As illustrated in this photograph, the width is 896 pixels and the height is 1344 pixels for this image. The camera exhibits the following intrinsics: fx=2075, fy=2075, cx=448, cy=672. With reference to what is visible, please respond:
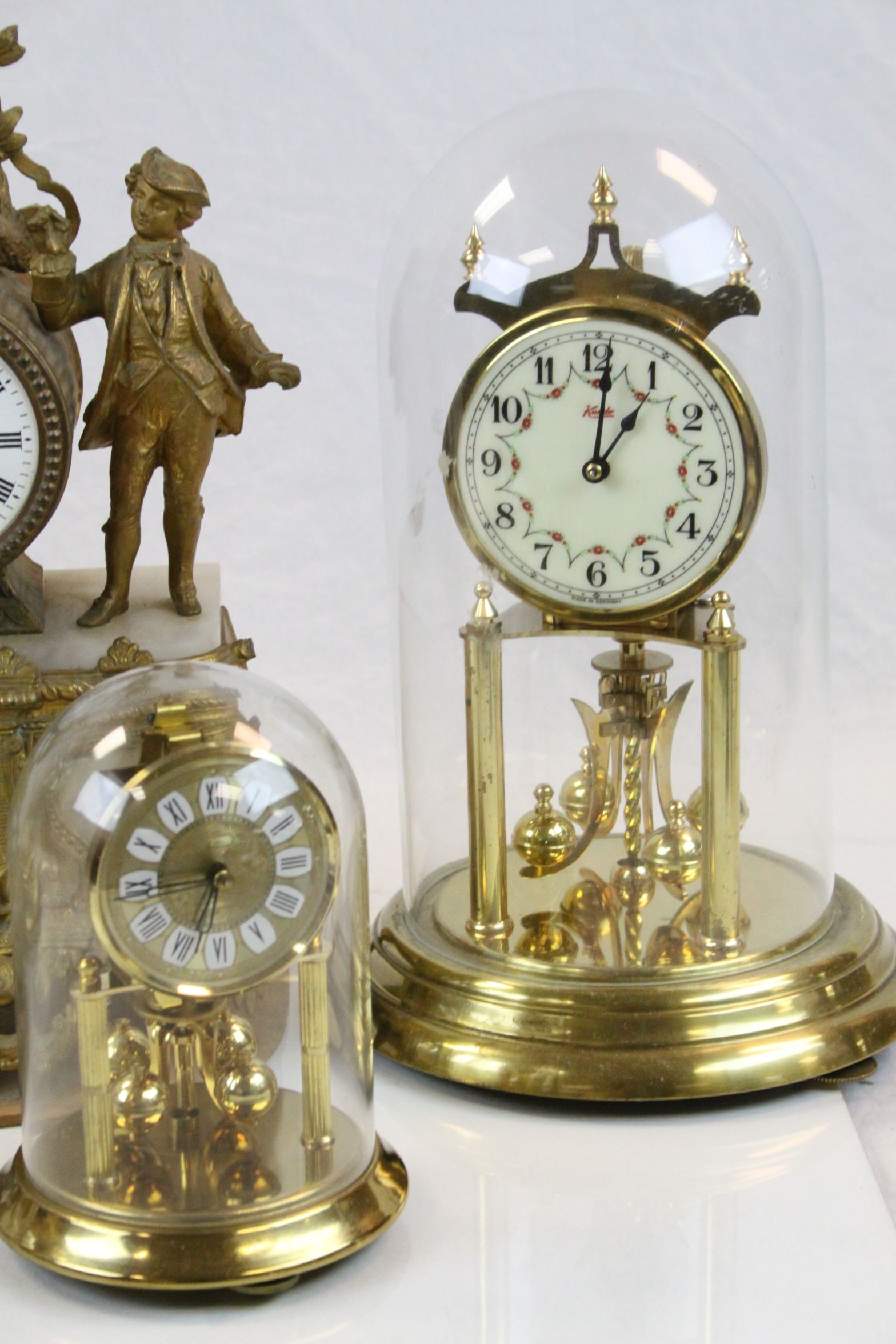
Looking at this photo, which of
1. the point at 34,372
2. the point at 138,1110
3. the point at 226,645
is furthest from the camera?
the point at 226,645

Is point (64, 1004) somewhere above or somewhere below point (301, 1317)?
above

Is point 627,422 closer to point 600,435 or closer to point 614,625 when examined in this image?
point 600,435

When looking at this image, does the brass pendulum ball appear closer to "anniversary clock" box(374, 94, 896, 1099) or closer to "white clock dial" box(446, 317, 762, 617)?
"anniversary clock" box(374, 94, 896, 1099)

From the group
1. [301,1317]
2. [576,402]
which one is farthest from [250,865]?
[576,402]

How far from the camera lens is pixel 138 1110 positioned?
214cm

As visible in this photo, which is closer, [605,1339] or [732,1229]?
[605,1339]

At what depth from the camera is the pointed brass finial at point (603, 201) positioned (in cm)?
248

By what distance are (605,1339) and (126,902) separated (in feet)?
2.04

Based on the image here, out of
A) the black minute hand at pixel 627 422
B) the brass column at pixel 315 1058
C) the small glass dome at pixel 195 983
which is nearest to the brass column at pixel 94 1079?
the small glass dome at pixel 195 983

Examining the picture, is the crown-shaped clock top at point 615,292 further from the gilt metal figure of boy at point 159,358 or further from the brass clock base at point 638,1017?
the brass clock base at point 638,1017

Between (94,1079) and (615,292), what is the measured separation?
108 centimetres

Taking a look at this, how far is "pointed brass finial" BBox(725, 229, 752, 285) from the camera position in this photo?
2.48 m

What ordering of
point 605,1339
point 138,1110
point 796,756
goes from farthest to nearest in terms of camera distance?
point 796,756 → point 138,1110 → point 605,1339

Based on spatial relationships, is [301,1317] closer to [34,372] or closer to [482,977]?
[482,977]
